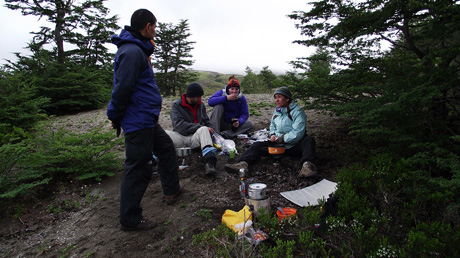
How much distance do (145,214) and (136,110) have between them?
1381 millimetres

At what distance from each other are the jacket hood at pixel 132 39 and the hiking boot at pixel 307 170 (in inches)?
105

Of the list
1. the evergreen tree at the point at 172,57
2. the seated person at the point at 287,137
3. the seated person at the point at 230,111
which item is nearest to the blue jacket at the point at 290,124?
the seated person at the point at 287,137

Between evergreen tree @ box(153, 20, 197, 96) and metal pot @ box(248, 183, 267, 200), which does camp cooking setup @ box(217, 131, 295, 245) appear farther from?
evergreen tree @ box(153, 20, 197, 96)

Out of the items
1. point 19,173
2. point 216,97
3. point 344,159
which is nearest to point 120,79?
point 19,173

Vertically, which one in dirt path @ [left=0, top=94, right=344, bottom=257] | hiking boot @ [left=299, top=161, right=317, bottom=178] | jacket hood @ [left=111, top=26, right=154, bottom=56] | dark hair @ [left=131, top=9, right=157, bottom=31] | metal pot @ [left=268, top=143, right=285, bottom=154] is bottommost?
dirt path @ [left=0, top=94, right=344, bottom=257]

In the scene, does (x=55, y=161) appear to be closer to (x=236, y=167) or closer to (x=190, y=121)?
(x=190, y=121)

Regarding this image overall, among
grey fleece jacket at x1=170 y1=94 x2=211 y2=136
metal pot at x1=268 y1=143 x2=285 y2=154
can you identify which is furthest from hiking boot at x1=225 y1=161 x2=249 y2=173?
grey fleece jacket at x1=170 y1=94 x2=211 y2=136

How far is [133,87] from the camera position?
2.55 meters

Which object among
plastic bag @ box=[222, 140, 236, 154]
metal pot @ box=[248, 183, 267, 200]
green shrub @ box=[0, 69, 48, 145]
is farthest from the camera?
green shrub @ box=[0, 69, 48, 145]

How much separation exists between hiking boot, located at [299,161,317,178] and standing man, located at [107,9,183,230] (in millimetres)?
2168

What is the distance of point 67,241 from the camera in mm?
2744

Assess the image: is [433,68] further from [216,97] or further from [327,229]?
[216,97]

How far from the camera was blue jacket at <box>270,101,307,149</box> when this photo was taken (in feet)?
13.7

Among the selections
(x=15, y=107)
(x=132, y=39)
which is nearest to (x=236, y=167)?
(x=132, y=39)
